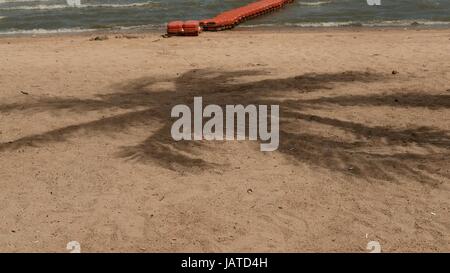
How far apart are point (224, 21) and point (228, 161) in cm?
1322

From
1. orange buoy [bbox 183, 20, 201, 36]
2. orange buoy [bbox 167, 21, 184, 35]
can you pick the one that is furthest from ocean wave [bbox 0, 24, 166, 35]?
orange buoy [bbox 183, 20, 201, 36]

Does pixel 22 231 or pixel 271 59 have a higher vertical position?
pixel 271 59

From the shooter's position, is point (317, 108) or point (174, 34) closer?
point (317, 108)

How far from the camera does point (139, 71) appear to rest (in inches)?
505

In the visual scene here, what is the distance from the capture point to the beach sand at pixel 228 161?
587 cm

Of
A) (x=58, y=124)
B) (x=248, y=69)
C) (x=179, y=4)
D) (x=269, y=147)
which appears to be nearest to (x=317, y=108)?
(x=269, y=147)

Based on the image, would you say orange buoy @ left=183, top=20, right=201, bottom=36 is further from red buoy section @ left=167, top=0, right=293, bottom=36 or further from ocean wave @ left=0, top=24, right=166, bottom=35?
ocean wave @ left=0, top=24, right=166, bottom=35

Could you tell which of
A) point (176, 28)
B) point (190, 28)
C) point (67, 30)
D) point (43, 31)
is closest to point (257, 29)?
point (190, 28)

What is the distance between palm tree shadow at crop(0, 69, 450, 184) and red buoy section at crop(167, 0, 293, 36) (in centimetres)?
591

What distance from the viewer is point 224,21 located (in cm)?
1995

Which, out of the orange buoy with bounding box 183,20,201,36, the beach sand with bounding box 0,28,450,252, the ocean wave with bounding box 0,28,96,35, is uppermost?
the orange buoy with bounding box 183,20,201,36

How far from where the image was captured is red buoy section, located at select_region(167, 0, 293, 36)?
59.0ft

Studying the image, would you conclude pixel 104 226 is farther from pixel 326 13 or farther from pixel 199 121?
pixel 326 13
